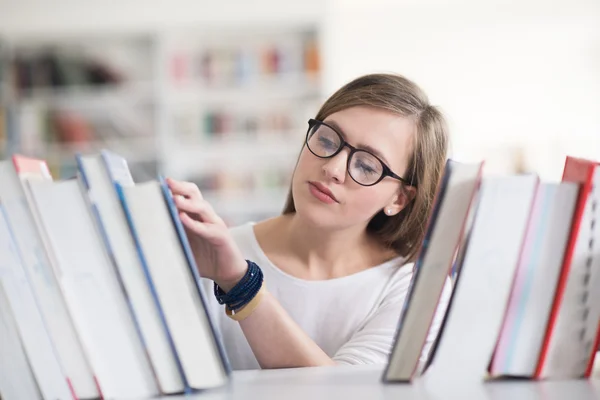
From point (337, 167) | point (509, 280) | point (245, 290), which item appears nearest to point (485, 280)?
point (509, 280)

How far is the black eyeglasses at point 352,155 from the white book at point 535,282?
0.45 metres


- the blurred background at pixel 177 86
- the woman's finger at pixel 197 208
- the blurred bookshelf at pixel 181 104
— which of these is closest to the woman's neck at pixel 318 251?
the woman's finger at pixel 197 208

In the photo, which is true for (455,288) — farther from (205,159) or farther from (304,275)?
(205,159)

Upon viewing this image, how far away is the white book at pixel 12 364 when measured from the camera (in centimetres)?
65

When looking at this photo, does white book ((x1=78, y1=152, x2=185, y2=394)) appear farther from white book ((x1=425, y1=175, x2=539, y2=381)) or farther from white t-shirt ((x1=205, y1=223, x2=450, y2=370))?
white t-shirt ((x1=205, y1=223, x2=450, y2=370))

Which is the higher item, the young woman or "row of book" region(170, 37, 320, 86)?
"row of book" region(170, 37, 320, 86)

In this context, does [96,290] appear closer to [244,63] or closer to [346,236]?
[346,236]

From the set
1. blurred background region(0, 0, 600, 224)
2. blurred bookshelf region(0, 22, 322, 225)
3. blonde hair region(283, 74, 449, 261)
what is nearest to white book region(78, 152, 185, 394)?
blonde hair region(283, 74, 449, 261)

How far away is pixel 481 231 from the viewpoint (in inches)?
24.1

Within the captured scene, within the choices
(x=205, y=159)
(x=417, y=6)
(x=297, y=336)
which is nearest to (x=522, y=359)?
(x=297, y=336)

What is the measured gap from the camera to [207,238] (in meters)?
0.72

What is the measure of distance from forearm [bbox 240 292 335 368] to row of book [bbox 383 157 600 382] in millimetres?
205

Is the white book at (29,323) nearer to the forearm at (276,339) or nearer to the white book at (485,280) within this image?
the forearm at (276,339)

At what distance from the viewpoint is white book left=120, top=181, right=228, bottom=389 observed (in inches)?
24.5
